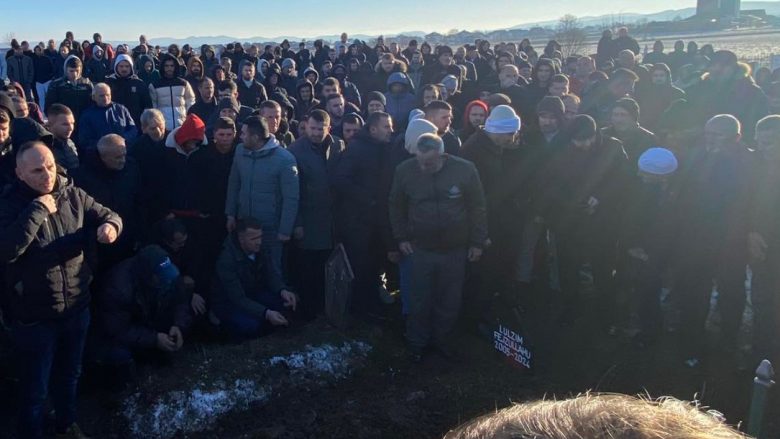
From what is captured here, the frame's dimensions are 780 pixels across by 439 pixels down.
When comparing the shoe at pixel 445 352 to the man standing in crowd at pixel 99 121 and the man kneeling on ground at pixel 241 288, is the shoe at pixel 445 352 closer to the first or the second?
the man kneeling on ground at pixel 241 288

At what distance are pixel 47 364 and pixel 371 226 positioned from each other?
3.13 m

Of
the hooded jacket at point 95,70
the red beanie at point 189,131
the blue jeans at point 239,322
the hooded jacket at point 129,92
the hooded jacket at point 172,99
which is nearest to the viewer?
the blue jeans at point 239,322

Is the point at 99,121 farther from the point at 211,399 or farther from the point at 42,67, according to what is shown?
the point at 42,67

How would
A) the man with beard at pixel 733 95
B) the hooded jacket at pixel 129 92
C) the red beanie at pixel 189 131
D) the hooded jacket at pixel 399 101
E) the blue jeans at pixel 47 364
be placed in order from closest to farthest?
1. the blue jeans at pixel 47 364
2. the red beanie at pixel 189 131
3. the man with beard at pixel 733 95
4. the hooded jacket at pixel 399 101
5. the hooded jacket at pixel 129 92

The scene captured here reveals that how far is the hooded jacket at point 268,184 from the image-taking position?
5.68 metres

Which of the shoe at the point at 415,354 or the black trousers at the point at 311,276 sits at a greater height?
the black trousers at the point at 311,276

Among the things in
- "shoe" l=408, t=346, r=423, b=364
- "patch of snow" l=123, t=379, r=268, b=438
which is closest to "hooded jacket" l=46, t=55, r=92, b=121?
"patch of snow" l=123, t=379, r=268, b=438

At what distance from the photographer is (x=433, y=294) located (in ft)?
17.5

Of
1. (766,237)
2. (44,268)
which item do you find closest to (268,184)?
(44,268)

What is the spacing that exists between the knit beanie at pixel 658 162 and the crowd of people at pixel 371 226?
19mm

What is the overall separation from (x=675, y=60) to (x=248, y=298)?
12530mm

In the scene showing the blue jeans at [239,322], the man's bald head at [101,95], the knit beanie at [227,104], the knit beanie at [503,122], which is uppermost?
the man's bald head at [101,95]

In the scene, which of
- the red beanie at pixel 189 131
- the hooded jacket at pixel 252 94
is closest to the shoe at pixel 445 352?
the red beanie at pixel 189 131

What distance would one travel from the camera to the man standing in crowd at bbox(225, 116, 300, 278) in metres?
5.67
